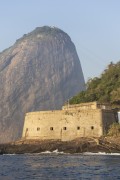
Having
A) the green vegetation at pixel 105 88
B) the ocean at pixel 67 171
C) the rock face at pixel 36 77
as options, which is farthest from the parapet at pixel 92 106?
the rock face at pixel 36 77

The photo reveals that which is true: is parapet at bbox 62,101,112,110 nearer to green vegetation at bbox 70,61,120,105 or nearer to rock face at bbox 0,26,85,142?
green vegetation at bbox 70,61,120,105

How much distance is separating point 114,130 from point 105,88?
39.3 ft

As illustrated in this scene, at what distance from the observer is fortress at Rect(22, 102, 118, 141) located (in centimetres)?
4941

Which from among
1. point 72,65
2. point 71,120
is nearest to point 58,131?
point 71,120

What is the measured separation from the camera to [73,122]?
50.2 metres

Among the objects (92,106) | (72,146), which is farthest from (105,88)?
(72,146)

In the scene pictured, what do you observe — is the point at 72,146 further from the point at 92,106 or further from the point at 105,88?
the point at 105,88

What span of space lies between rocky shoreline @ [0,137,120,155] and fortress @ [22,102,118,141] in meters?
1.46

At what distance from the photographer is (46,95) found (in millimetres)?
113625

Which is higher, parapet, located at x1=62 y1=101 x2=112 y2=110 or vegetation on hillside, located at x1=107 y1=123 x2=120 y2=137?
parapet, located at x1=62 y1=101 x2=112 y2=110

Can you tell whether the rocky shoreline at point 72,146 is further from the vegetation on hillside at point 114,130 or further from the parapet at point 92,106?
the parapet at point 92,106

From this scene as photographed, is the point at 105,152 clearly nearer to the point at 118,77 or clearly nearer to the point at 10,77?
the point at 118,77

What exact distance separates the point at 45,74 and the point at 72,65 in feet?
27.9

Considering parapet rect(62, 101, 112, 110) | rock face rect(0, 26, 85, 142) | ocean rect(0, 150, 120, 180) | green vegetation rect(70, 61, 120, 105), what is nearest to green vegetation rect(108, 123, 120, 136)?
parapet rect(62, 101, 112, 110)
